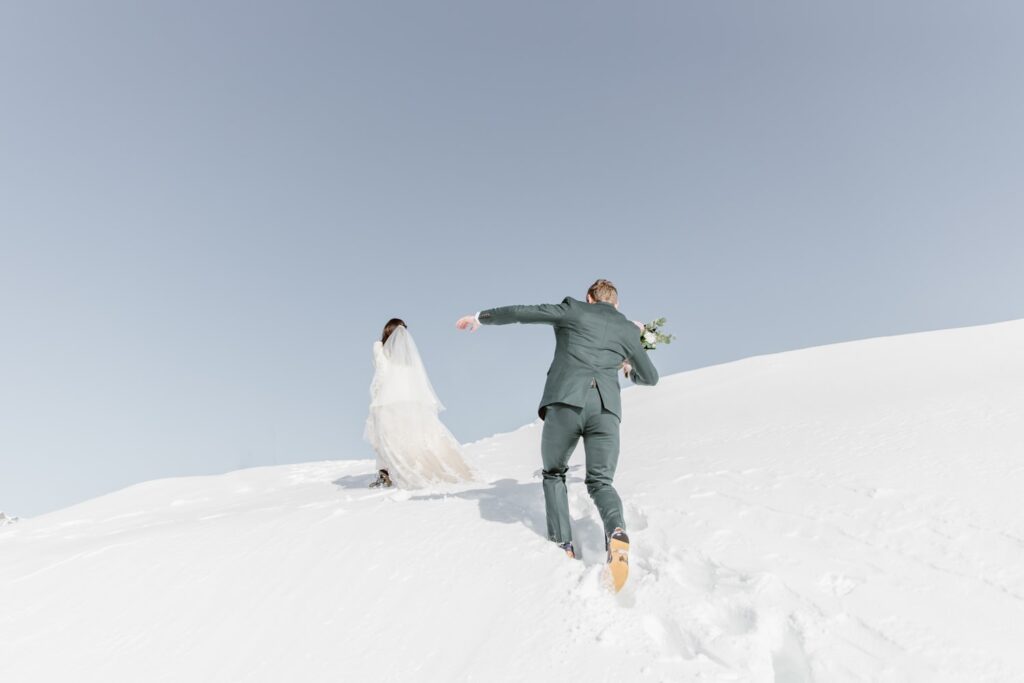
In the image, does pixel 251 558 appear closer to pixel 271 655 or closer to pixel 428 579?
pixel 271 655

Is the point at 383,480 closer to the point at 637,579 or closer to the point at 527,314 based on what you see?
the point at 527,314

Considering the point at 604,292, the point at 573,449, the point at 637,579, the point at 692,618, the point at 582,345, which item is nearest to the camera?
the point at 692,618

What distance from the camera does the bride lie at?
7.40 metres

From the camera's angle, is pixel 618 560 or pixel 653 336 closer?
pixel 618 560

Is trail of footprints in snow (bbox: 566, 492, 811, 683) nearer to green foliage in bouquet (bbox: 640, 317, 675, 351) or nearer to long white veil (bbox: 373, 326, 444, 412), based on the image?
green foliage in bouquet (bbox: 640, 317, 675, 351)

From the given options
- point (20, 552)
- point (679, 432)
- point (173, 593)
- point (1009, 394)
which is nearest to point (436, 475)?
point (679, 432)

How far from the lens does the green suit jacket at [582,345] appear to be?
3447 millimetres

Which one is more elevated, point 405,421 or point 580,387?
point 580,387

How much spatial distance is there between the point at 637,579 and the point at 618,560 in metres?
0.24

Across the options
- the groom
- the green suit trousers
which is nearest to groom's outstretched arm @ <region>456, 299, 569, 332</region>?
the groom

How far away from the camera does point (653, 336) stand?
4.41m

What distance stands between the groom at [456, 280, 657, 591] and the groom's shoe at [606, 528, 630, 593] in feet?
0.91

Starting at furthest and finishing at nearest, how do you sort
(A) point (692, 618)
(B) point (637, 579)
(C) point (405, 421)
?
(C) point (405, 421) < (B) point (637, 579) < (A) point (692, 618)

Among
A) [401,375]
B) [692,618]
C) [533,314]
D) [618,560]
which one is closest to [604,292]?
[533,314]
